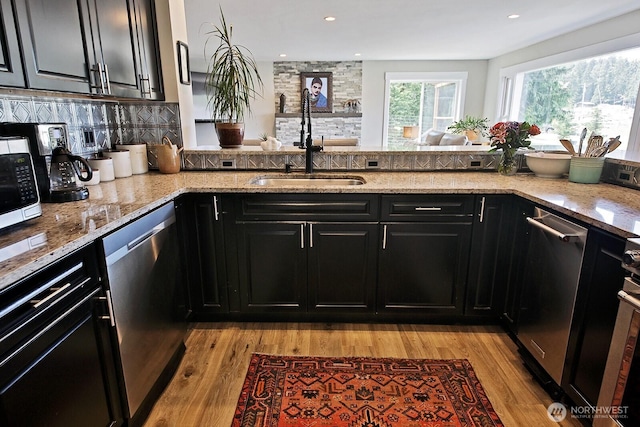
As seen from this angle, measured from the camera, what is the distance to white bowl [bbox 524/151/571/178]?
2.34 metres

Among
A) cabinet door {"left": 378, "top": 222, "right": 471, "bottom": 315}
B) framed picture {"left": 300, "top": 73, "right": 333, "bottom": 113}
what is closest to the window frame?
cabinet door {"left": 378, "top": 222, "right": 471, "bottom": 315}

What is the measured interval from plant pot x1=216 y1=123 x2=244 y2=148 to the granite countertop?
270 millimetres

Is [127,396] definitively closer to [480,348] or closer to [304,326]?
[304,326]

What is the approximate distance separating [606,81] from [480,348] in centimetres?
461

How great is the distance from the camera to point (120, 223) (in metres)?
1.41

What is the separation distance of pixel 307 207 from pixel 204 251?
69cm

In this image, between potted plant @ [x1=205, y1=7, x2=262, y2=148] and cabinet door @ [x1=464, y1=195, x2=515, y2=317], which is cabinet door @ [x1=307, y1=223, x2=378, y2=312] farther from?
potted plant @ [x1=205, y1=7, x2=262, y2=148]

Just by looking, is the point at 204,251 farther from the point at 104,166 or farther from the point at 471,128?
the point at 471,128

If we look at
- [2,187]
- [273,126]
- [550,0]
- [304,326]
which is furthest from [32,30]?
[273,126]

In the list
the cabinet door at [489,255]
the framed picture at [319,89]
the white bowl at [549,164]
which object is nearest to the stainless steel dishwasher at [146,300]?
the cabinet door at [489,255]

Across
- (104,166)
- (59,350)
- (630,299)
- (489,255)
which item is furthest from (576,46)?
(59,350)

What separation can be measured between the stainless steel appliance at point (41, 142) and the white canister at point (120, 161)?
1.79 ft

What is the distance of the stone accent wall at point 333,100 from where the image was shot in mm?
8289

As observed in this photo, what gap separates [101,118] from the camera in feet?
8.16
